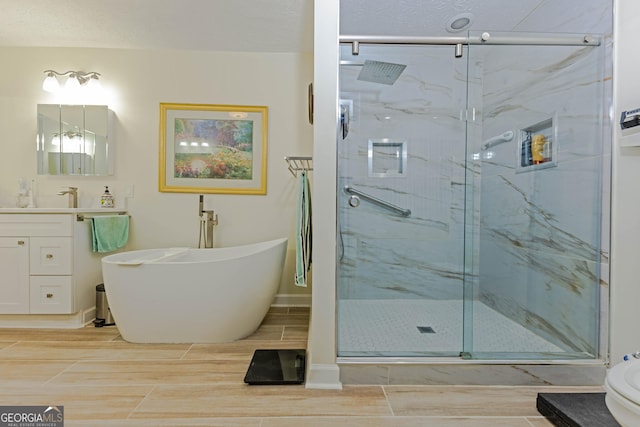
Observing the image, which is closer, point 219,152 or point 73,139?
point 73,139

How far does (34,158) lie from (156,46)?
4.55ft

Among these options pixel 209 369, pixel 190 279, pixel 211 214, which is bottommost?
pixel 209 369

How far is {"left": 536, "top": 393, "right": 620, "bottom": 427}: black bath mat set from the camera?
1.19m

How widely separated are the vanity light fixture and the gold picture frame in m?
0.77

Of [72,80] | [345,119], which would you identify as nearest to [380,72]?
[345,119]

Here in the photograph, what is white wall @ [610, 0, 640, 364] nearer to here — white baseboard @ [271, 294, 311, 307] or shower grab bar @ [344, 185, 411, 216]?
shower grab bar @ [344, 185, 411, 216]

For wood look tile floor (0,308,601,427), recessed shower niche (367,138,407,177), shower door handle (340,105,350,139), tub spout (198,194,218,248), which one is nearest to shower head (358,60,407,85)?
shower door handle (340,105,350,139)

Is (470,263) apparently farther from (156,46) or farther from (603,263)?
(156,46)

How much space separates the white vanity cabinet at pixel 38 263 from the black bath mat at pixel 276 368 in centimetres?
149

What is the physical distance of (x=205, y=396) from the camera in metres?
1.44

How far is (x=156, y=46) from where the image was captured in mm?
2721

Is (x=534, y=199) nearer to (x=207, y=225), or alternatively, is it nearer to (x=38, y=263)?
(x=207, y=225)

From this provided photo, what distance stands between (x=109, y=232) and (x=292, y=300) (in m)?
1.53

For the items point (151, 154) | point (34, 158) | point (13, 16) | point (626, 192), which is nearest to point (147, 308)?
point (151, 154)
